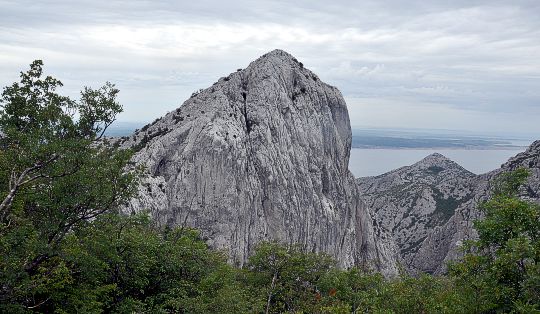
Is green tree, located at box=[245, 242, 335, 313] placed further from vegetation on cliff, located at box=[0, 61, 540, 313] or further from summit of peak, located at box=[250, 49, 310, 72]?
summit of peak, located at box=[250, 49, 310, 72]

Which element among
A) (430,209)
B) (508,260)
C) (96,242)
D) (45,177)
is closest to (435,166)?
(430,209)

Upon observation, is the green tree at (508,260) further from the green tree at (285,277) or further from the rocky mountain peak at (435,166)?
the rocky mountain peak at (435,166)

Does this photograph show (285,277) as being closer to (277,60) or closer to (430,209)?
(277,60)

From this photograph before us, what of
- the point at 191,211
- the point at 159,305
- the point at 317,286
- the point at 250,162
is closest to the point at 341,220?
the point at 250,162

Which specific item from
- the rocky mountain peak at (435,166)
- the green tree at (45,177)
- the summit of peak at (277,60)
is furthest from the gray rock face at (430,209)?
the green tree at (45,177)

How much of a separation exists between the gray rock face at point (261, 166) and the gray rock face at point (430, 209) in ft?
71.7

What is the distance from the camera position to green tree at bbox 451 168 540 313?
13242mm

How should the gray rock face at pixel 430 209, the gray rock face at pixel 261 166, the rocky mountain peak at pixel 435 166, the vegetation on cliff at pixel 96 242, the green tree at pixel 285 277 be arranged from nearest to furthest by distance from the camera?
the vegetation on cliff at pixel 96 242 < the green tree at pixel 285 277 < the gray rock face at pixel 261 166 < the gray rock face at pixel 430 209 < the rocky mountain peak at pixel 435 166

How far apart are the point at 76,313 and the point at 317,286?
1712 centimetres

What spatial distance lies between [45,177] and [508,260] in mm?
16276

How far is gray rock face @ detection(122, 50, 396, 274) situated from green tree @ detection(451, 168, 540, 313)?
33214 millimetres

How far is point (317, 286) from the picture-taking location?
29.8 meters

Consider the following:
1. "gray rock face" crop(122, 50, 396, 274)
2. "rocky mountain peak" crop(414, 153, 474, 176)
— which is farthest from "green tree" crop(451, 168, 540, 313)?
"rocky mountain peak" crop(414, 153, 474, 176)

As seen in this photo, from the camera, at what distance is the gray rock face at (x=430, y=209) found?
3545 inches
